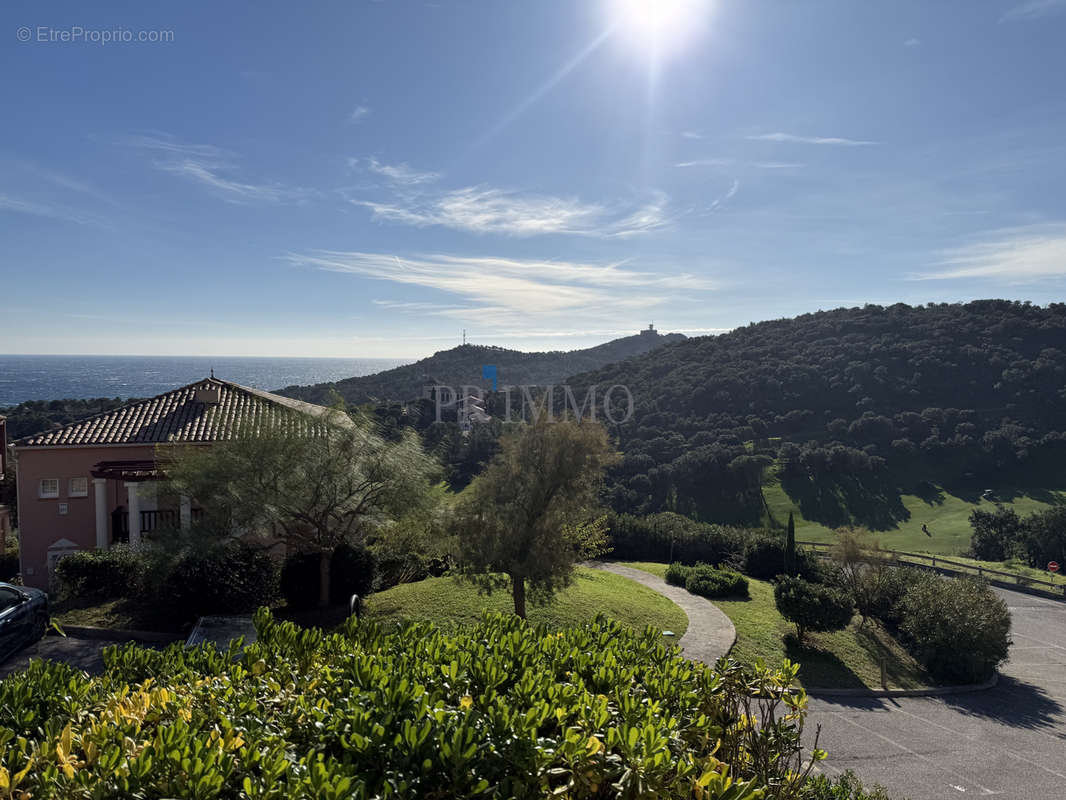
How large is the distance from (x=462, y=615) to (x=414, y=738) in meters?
12.6

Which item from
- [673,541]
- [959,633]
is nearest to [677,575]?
[673,541]

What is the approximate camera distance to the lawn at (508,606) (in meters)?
14.5

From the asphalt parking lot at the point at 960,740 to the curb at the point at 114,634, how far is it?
43.1 feet

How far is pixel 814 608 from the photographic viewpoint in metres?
16.0

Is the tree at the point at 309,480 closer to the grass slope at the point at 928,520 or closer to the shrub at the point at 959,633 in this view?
the shrub at the point at 959,633

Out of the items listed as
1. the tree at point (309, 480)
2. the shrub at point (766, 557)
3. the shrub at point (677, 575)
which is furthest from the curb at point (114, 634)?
the shrub at point (766, 557)

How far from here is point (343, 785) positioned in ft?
6.91

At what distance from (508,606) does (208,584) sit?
681 cm

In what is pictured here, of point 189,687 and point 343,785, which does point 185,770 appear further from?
point 189,687

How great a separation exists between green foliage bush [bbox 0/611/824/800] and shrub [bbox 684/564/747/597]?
17.1m

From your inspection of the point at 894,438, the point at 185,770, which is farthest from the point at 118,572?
the point at 894,438

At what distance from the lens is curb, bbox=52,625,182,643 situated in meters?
12.9

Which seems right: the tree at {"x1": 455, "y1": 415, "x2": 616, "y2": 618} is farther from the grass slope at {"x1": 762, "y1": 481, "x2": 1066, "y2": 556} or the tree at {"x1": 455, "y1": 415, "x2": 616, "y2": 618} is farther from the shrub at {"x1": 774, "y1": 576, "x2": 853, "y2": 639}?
the grass slope at {"x1": 762, "y1": 481, "x2": 1066, "y2": 556}

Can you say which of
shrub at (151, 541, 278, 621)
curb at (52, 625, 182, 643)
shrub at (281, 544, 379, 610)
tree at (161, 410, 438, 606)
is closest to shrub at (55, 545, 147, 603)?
curb at (52, 625, 182, 643)
